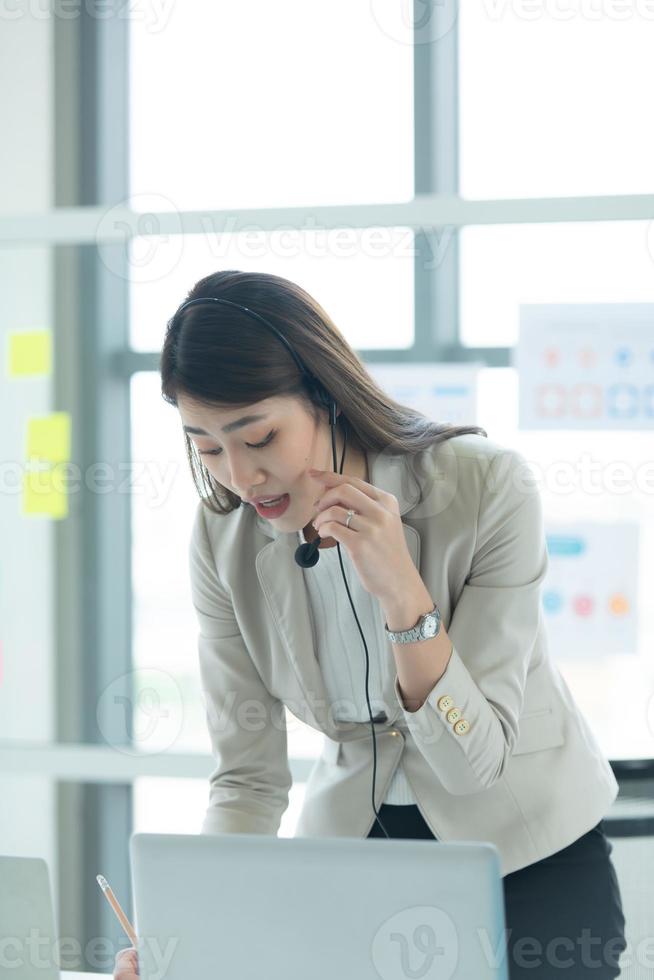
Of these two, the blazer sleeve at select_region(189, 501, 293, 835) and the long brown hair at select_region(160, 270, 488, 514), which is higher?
the long brown hair at select_region(160, 270, 488, 514)

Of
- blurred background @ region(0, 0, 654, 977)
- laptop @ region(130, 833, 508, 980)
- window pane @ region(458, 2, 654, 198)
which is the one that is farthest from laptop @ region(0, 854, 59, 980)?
window pane @ region(458, 2, 654, 198)

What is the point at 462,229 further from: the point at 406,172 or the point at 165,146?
the point at 165,146

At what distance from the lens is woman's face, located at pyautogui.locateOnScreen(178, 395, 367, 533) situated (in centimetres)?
117

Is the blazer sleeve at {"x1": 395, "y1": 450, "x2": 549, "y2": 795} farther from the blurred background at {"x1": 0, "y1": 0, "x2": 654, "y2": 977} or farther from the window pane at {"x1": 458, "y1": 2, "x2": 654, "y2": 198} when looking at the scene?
the window pane at {"x1": 458, "y1": 2, "x2": 654, "y2": 198}

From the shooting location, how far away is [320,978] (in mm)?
707

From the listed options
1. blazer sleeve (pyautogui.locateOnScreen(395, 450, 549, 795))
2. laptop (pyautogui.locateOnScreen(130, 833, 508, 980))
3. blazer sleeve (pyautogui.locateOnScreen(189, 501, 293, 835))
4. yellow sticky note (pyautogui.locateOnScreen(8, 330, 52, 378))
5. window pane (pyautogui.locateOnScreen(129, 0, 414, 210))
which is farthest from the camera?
yellow sticky note (pyautogui.locateOnScreen(8, 330, 52, 378))

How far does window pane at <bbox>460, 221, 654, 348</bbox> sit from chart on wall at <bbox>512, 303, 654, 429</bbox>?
0.03 meters

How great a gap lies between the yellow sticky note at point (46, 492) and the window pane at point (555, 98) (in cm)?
125

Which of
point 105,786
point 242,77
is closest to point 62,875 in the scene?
point 105,786

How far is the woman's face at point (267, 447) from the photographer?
1.17 metres

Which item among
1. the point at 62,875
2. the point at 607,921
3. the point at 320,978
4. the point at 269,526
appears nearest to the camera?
the point at 320,978

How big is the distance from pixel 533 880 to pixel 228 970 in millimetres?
601

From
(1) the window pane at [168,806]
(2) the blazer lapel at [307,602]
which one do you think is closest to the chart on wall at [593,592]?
(1) the window pane at [168,806]

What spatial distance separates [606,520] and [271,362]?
1.41 meters
